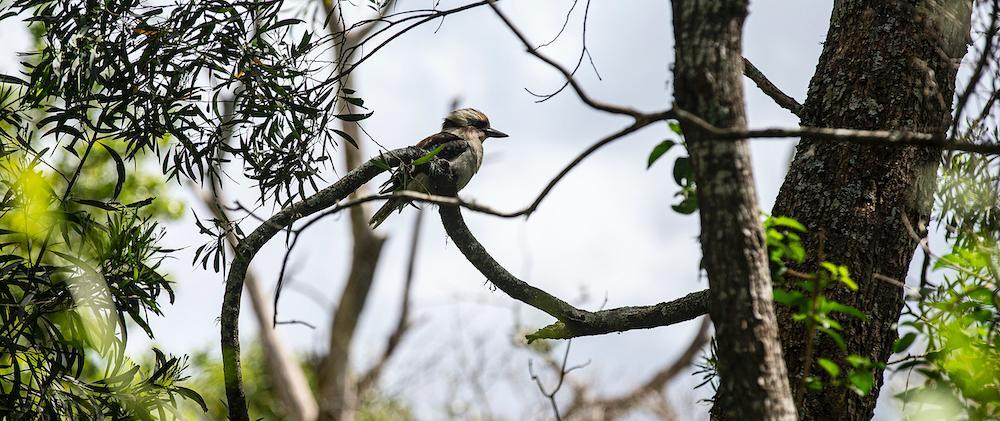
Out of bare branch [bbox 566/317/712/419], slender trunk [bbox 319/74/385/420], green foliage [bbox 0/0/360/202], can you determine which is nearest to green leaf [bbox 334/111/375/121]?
green foliage [bbox 0/0/360/202]

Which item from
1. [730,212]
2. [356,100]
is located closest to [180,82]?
[356,100]

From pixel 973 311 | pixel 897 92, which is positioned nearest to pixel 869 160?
pixel 897 92

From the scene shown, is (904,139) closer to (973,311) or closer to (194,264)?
(973,311)

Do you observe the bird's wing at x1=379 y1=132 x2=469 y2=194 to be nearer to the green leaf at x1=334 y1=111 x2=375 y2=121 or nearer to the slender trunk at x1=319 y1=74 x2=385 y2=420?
the green leaf at x1=334 y1=111 x2=375 y2=121

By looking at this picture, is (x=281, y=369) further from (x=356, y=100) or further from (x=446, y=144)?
(x=356, y=100)

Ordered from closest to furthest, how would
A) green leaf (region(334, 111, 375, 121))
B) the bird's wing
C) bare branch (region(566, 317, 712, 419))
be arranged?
1. green leaf (region(334, 111, 375, 121))
2. the bird's wing
3. bare branch (region(566, 317, 712, 419))

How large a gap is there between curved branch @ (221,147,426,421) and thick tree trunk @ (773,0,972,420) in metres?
1.07

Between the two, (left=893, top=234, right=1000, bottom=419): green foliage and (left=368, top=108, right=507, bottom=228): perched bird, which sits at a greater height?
(left=368, top=108, right=507, bottom=228): perched bird

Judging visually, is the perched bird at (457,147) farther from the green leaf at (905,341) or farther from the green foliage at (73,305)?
the green leaf at (905,341)

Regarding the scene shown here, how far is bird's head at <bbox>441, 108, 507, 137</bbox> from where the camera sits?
4180 mm

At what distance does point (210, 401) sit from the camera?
8.16 meters

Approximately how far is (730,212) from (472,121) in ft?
9.55

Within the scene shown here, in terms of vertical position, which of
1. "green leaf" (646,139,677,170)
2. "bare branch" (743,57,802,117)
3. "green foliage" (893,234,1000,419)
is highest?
"bare branch" (743,57,802,117)

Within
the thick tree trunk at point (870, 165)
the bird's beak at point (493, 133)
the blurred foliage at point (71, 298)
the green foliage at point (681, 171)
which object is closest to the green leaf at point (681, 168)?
the green foliage at point (681, 171)
